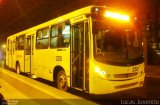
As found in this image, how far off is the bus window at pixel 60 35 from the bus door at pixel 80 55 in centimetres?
57

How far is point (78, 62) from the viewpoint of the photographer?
33.7ft

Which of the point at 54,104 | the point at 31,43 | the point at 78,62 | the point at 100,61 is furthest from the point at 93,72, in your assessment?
the point at 31,43

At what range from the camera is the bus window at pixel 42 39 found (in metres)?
13.5

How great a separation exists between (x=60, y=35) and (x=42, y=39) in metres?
2.40

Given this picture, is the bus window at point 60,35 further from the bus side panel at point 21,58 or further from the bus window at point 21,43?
the bus window at point 21,43

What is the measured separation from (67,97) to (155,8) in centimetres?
1961

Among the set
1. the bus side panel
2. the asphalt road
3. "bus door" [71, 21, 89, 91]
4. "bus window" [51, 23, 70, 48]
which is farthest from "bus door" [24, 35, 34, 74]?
"bus door" [71, 21, 89, 91]

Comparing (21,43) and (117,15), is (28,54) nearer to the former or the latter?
(21,43)

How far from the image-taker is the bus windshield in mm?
9438

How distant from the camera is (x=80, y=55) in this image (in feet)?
33.2

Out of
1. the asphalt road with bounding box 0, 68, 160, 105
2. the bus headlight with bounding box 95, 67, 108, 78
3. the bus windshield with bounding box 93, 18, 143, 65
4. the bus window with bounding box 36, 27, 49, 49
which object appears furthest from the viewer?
the bus window with bounding box 36, 27, 49, 49

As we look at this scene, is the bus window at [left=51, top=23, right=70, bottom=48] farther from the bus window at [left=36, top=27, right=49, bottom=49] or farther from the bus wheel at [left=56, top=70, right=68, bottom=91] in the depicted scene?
the bus wheel at [left=56, top=70, right=68, bottom=91]

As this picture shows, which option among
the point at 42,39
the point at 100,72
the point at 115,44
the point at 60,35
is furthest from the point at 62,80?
the point at 42,39

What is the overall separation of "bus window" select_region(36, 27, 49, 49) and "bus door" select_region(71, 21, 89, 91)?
2.99 m
